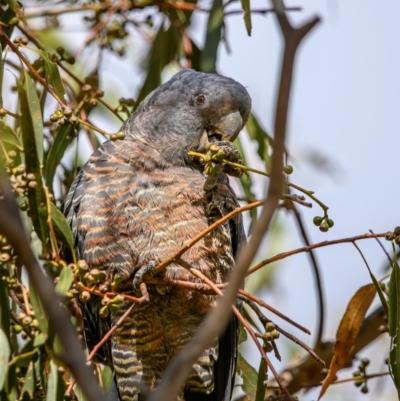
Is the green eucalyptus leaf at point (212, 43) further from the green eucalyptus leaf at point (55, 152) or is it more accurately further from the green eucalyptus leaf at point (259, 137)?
the green eucalyptus leaf at point (55, 152)

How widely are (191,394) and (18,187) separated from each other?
4.62 ft

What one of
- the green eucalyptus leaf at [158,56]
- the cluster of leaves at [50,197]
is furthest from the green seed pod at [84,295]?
the green eucalyptus leaf at [158,56]

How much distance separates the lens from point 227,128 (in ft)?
9.99

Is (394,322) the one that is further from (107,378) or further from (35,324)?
(107,378)

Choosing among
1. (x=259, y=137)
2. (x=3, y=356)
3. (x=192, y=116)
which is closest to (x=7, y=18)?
(x=192, y=116)

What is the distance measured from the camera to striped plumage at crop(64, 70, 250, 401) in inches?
109

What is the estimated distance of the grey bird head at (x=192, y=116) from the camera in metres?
3.06

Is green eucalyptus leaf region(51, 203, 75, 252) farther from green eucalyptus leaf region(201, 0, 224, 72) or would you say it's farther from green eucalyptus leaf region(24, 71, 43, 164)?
green eucalyptus leaf region(201, 0, 224, 72)

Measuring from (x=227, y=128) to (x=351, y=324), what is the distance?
0.93 meters

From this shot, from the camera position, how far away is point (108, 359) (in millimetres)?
3070

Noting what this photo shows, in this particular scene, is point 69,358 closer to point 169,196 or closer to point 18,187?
point 18,187

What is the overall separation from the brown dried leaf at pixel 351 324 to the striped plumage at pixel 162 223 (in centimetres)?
50

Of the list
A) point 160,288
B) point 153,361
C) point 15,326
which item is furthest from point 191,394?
point 15,326

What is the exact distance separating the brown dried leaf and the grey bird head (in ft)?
2.69
